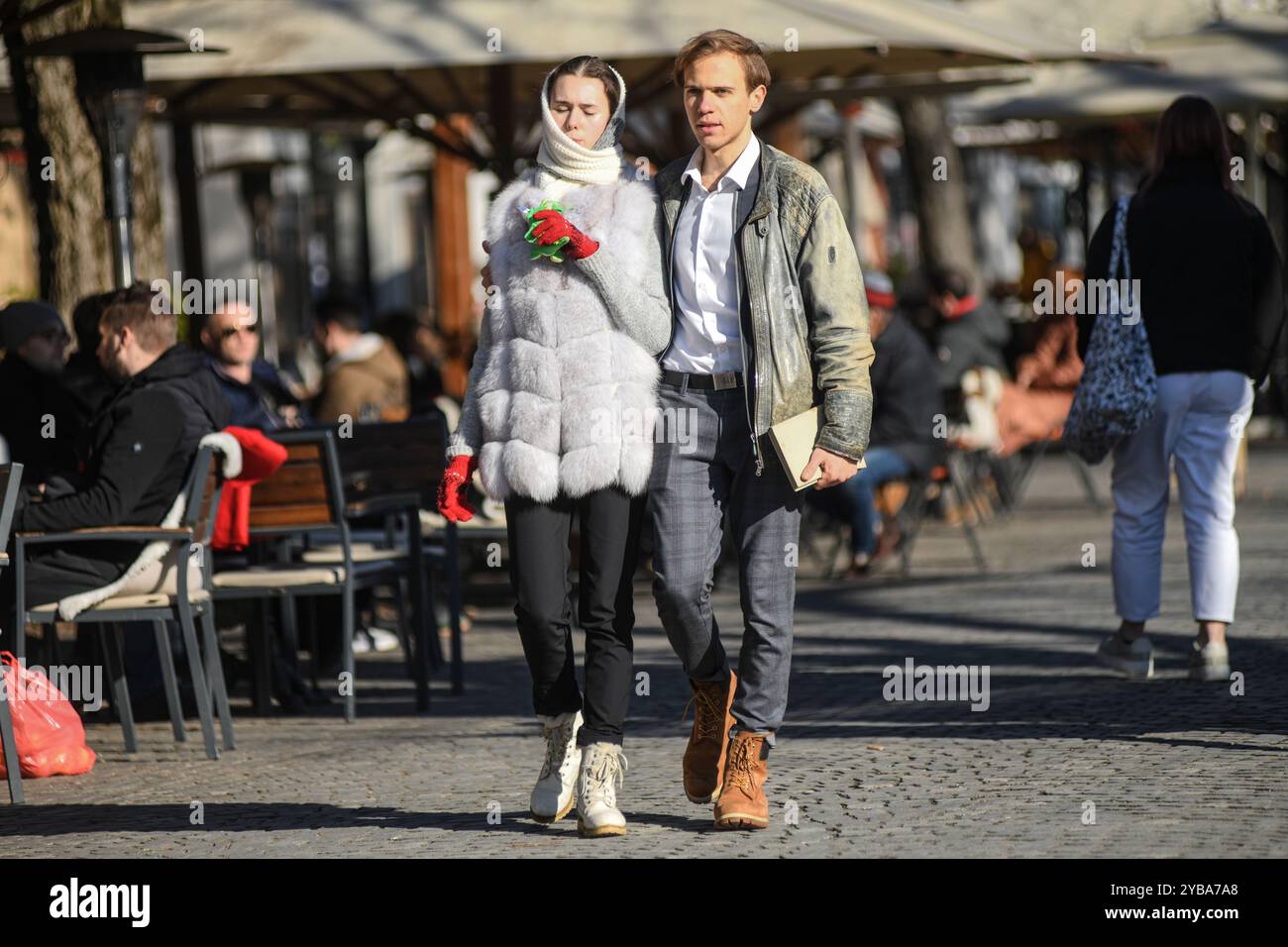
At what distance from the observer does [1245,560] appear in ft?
36.0

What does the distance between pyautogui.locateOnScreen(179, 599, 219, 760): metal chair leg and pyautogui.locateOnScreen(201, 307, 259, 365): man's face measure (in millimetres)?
2376

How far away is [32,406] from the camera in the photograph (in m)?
8.03

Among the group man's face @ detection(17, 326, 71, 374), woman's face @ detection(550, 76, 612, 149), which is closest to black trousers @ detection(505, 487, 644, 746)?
woman's face @ detection(550, 76, 612, 149)

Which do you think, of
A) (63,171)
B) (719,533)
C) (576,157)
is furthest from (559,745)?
(63,171)

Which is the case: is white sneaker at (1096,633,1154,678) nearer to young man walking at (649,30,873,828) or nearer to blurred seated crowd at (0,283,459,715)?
young man walking at (649,30,873,828)

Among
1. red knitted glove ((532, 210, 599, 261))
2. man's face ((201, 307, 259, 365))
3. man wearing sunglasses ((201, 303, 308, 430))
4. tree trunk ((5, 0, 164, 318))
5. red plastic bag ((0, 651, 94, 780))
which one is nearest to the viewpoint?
red knitted glove ((532, 210, 599, 261))

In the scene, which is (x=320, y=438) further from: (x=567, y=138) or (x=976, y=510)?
(x=976, y=510)

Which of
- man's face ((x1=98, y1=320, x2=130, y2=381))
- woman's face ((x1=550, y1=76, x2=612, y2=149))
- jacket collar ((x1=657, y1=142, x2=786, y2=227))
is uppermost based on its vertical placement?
woman's face ((x1=550, y1=76, x2=612, y2=149))

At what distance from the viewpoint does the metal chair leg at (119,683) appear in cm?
730

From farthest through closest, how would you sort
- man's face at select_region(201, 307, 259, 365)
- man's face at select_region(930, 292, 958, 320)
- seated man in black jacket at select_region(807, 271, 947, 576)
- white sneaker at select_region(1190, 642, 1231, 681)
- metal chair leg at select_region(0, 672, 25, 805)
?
man's face at select_region(930, 292, 958, 320) < seated man in black jacket at select_region(807, 271, 947, 576) < man's face at select_region(201, 307, 259, 365) < white sneaker at select_region(1190, 642, 1231, 681) < metal chair leg at select_region(0, 672, 25, 805)

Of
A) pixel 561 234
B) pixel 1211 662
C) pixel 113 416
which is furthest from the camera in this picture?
pixel 1211 662

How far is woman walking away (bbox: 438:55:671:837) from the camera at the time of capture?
5285 mm

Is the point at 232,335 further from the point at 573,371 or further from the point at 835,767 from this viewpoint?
the point at 573,371

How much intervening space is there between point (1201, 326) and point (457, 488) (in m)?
3.30
